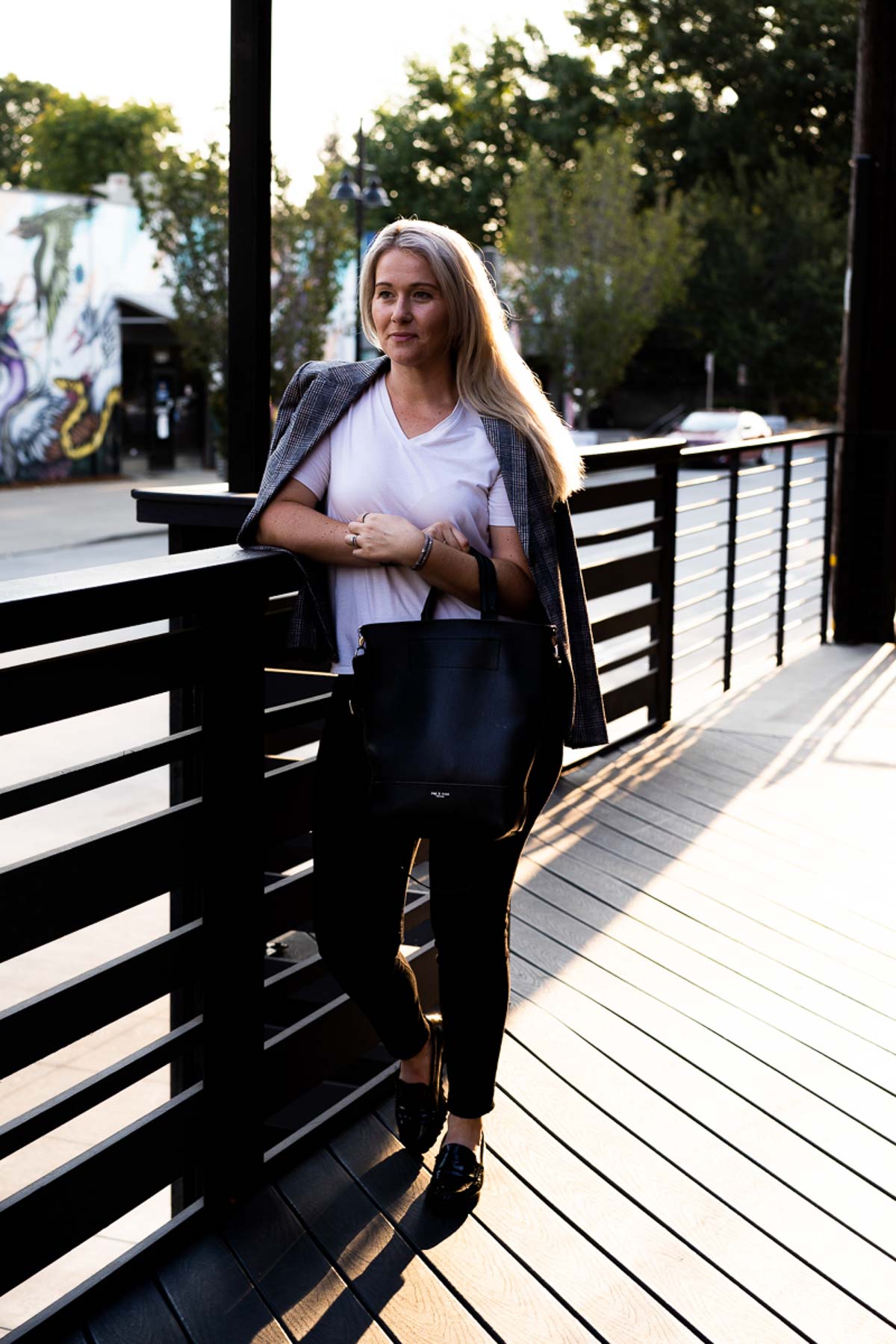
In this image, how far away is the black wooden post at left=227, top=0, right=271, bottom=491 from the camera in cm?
315

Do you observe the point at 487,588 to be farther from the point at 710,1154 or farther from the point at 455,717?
the point at 710,1154

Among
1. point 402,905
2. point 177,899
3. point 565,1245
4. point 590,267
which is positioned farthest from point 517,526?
point 590,267

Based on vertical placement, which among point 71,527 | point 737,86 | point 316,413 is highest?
point 737,86

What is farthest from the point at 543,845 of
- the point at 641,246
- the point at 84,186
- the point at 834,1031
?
the point at 84,186

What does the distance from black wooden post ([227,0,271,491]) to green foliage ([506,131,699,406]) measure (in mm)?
39841

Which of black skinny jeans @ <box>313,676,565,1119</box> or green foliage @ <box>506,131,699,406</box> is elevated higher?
green foliage @ <box>506,131,699,406</box>

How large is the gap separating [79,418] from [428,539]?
28.9 meters

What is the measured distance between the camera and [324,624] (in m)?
2.73

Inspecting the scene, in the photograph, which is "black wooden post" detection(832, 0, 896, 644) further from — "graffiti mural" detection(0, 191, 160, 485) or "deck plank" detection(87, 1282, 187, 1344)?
"graffiti mural" detection(0, 191, 160, 485)

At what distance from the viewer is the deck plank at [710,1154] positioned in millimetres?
2682

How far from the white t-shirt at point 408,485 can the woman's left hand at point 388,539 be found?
0.06 meters

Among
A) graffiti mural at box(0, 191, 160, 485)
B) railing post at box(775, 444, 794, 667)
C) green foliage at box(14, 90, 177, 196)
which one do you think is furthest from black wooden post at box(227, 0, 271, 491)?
green foliage at box(14, 90, 177, 196)

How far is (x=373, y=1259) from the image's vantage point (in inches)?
106

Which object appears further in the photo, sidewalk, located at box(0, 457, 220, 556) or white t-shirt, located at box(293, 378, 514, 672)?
sidewalk, located at box(0, 457, 220, 556)
